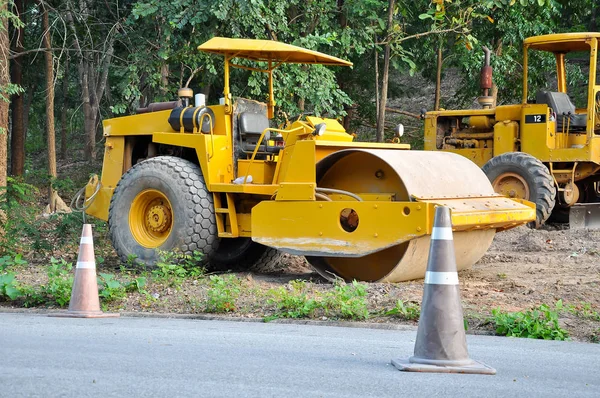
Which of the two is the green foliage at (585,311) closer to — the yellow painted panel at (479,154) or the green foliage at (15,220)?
the green foliage at (15,220)

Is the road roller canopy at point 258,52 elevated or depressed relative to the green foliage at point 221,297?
elevated

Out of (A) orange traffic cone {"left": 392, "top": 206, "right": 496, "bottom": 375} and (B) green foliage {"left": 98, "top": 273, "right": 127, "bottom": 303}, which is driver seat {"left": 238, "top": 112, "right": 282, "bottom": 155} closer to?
(B) green foliage {"left": 98, "top": 273, "right": 127, "bottom": 303}

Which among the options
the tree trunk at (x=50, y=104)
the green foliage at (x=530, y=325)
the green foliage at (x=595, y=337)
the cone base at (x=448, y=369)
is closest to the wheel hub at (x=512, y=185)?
the green foliage at (x=530, y=325)

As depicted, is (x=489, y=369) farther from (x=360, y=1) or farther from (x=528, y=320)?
(x=360, y=1)

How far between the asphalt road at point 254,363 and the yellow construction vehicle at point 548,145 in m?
9.15

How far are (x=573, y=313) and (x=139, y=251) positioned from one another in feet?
17.7

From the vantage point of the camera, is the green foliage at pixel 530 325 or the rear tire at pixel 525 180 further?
the rear tire at pixel 525 180

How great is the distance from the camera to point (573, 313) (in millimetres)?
8047

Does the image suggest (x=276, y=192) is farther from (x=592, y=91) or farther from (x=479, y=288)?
(x=592, y=91)

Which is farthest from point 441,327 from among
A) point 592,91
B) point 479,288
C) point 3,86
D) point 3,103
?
point 592,91

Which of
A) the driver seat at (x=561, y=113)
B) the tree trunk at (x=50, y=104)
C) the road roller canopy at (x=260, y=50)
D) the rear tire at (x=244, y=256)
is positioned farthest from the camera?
the tree trunk at (x=50, y=104)

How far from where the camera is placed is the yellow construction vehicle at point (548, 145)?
1616cm

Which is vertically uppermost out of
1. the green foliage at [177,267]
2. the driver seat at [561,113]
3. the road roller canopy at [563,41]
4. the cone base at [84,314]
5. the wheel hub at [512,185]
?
the road roller canopy at [563,41]

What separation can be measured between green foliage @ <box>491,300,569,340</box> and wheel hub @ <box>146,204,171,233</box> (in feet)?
16.1
